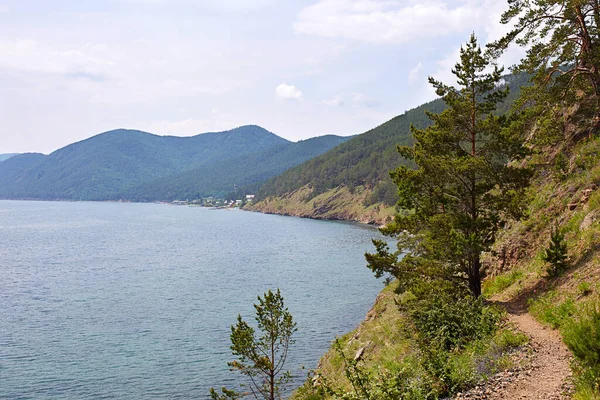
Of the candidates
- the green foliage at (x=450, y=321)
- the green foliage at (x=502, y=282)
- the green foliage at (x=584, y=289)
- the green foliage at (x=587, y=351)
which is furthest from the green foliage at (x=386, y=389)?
the green foliage at (x=502, y=282)

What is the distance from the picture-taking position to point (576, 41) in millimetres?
24953

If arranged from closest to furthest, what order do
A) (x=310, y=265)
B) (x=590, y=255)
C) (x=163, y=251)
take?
(x=590, y=255), (x=310, y=265), (x=163, y=251)

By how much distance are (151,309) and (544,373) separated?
46771 mm

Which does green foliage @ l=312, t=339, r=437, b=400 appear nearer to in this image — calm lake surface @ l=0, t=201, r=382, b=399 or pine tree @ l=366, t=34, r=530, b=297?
pine tree @ l=366, t=34, r=530, b=297

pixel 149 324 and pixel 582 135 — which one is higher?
pixel 582 135

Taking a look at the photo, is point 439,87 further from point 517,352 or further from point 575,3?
point 517,352

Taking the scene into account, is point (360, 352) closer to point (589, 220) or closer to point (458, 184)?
point (458, 184)

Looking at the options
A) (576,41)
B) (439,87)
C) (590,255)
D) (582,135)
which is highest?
(576,41)

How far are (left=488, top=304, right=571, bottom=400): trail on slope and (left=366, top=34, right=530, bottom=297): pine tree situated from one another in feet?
20.4

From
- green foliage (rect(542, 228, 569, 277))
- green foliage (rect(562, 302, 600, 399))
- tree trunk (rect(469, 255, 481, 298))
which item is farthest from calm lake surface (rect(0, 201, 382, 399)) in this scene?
green foliage (rect(562, 302, 600, 399))

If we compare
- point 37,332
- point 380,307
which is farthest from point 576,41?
point 37,332

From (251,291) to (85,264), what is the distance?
40861mm

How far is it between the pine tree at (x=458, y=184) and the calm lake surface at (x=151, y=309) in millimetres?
15081

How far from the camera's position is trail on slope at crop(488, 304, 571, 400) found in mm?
10680
